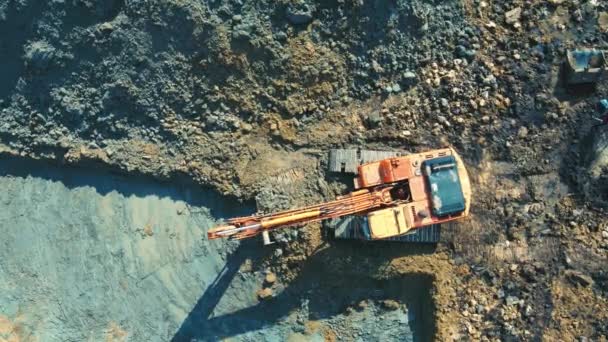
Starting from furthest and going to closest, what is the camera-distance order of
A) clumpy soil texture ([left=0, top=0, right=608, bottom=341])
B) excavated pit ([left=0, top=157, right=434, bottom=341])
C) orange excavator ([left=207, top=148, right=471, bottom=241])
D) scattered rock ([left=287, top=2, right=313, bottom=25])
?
excavated pit ([left=0, top=157, right=434, bottom=341]), clumpy soil texture ([left=0, top=0, right=608, bottom=341]), scattered rock ([left=287, top=2, right=313, bottom=25]), orange excavator ([left=207, top=148, right=471, bottom=241])

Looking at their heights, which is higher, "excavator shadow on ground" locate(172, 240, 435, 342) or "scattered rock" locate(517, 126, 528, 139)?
"scattered rock" locate(517, 126, 528, 139)

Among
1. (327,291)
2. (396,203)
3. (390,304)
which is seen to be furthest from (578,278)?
(327,291)

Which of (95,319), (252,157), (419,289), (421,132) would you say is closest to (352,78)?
(421,132)

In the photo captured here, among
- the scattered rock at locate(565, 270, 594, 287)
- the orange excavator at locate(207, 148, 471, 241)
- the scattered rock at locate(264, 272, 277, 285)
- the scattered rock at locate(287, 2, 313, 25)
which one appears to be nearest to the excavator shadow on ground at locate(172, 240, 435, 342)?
the scattered rock at locate(264, 272, 277, 285)

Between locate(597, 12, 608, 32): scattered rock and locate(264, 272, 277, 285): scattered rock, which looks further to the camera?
locate(597, 12, 608, 32): scattered rock

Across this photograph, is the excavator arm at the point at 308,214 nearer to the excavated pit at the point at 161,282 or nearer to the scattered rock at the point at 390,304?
the excavated pit at the point at 161,282

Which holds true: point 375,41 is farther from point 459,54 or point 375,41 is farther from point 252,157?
point 252,157

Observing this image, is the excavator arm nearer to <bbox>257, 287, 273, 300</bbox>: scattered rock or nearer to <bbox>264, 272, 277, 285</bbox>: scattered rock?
<bbox>264, 272, 277, 285</bbox>: scattered rock
